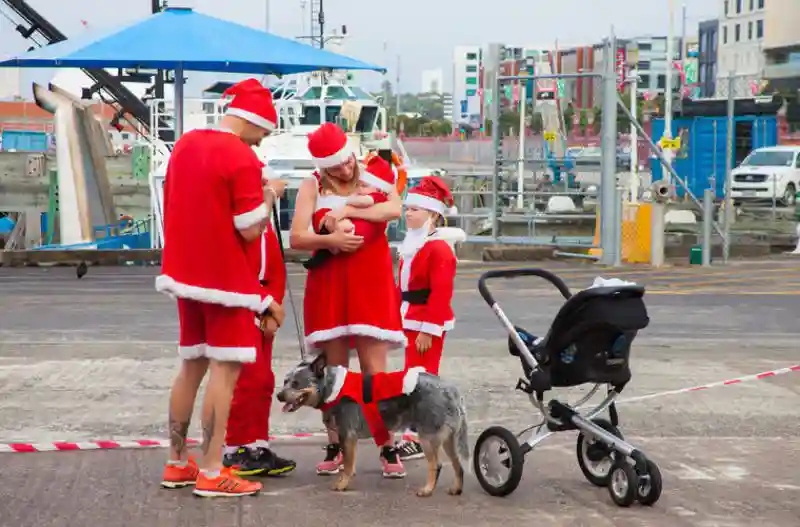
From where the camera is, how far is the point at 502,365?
38.3ft

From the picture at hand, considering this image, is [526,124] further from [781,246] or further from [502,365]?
[502,365]

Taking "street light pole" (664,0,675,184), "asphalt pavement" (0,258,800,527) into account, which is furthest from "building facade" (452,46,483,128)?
"asphalt pavement" (0,258,800,527)

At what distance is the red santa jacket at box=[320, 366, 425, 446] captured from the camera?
6688mm

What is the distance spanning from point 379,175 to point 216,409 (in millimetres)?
1454

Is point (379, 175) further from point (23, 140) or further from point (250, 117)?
point (23, 140)

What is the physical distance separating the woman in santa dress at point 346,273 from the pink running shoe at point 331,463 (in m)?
0.02

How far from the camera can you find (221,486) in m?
6.74

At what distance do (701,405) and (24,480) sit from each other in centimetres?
458

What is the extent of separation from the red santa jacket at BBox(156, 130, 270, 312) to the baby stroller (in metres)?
1.33

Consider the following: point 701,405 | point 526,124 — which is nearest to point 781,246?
point 526,124

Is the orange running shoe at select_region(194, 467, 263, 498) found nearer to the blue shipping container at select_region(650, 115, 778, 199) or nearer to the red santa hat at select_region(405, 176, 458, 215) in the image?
the red santa hat at select_region(405, 176, 458, 215)

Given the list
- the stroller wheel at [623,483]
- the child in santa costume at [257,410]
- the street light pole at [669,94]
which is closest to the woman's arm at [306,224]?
the child in santa costume at [257,410]

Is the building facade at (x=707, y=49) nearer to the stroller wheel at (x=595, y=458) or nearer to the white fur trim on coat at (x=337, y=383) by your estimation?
the stroller wheel at (x=595, y=458)

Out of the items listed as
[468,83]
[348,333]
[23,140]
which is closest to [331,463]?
[348,333]
